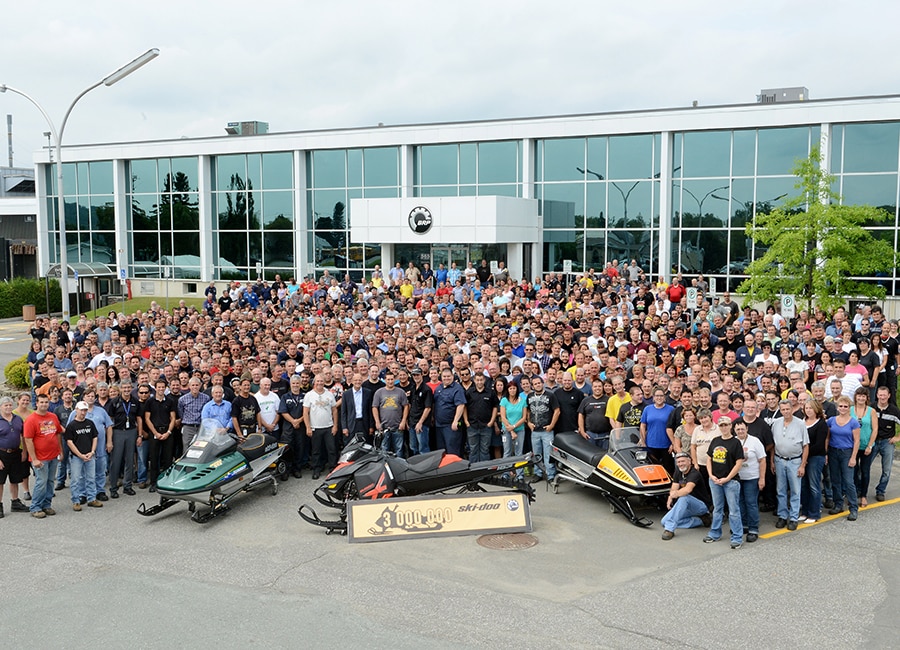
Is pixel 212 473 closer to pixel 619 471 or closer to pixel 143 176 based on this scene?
pixel 619 471

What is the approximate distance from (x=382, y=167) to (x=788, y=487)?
27.3m

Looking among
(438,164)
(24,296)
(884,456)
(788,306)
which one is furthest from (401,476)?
(24,296)

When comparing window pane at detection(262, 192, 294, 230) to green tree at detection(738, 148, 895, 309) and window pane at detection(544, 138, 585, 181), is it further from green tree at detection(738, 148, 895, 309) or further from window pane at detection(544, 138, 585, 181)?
green tree at detection(738, 148, 895, 309)

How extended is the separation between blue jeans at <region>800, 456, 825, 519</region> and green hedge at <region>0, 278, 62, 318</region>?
37.7 metres

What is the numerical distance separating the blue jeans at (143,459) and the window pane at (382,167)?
23903 mm

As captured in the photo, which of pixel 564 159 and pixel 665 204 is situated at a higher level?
pixel 564 159

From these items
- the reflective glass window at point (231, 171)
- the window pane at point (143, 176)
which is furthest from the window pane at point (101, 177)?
the reflective glass window at point (231, 171)

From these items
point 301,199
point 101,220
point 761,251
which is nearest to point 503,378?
point 761,251

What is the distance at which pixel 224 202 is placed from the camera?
1551 inches

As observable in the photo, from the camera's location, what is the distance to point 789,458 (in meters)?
10.3

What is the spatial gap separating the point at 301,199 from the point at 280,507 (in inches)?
1073

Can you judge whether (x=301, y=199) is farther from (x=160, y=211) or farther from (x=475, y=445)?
(x=475, y=445)

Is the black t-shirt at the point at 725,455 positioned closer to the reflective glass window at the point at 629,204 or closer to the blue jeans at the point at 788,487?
the blue jeans at the point at 788,487

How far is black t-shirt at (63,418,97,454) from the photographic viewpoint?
37.3ft
